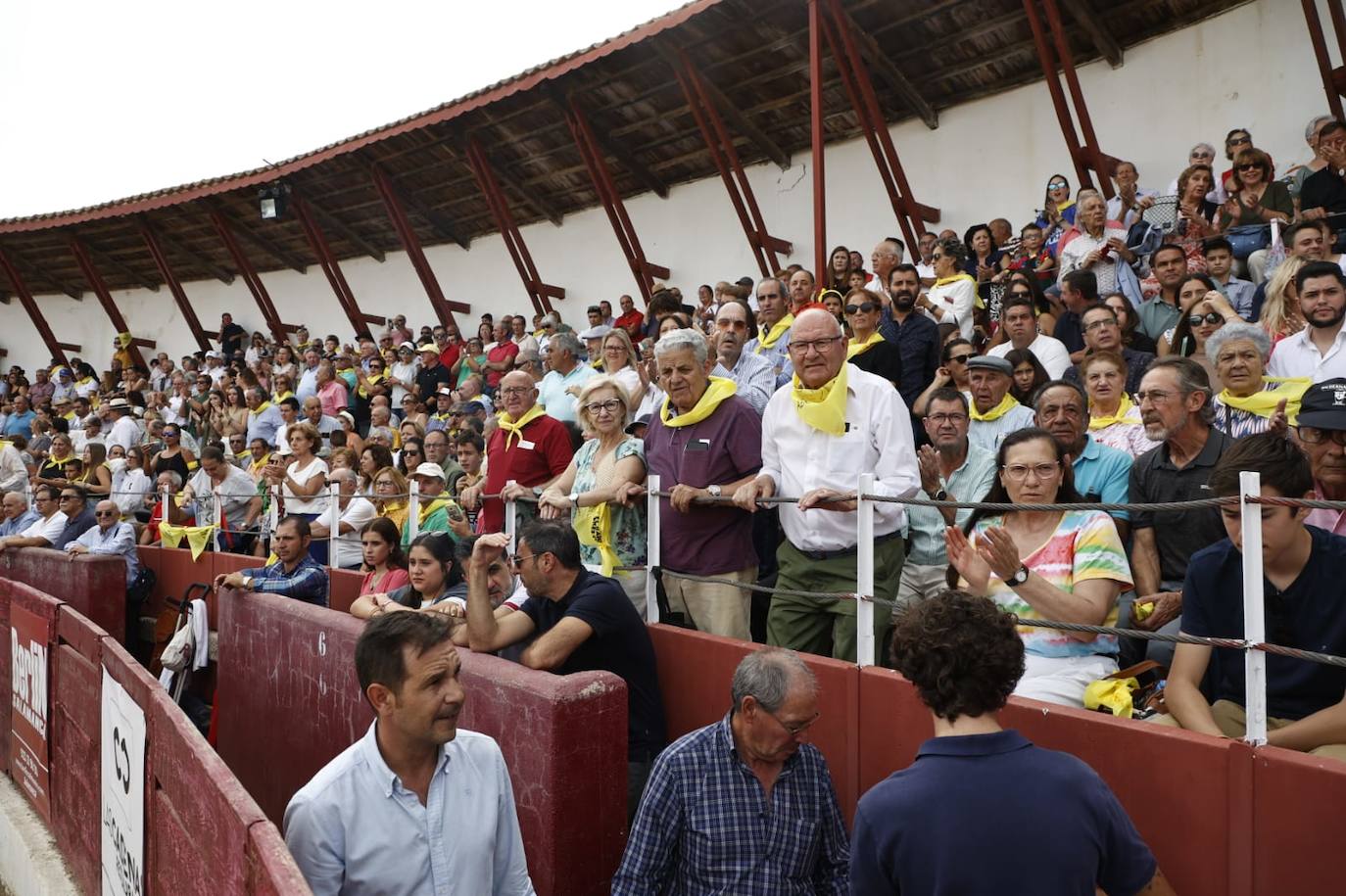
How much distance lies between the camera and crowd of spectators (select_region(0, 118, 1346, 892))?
11.1ft

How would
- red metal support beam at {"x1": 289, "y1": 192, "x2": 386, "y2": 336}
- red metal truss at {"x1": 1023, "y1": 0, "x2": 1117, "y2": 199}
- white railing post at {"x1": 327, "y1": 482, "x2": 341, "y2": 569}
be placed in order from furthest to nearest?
red metal support beam at {"x1": 289, "y1": 192, "x2": 386, "y2": 336} → red metal truss at {"x1": 1023, "y1": 0, "x2": 1117, "y2": 199} → white railing post at {"x1": 327, "y1": 482, "x2": 341, "y2": 569}

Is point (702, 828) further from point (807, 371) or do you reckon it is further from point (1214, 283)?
point (1214, 283)

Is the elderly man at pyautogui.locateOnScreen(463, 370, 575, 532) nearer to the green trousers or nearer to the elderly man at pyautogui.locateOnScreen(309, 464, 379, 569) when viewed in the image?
the green trousers

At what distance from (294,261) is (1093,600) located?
21.0 m

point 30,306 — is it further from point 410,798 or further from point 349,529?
point 410,798

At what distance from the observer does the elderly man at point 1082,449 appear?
169 inches

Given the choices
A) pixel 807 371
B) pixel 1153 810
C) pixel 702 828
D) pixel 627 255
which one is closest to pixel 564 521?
pixel 807 371

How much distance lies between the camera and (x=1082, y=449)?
14.7 ft

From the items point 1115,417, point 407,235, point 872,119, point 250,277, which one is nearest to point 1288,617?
point 1115,417

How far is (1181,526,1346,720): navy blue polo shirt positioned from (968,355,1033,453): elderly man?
2.22 meters

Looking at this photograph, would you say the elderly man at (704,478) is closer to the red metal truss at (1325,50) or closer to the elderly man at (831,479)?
the elderly man at (831,479)

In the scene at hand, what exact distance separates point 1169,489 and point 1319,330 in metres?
1.85

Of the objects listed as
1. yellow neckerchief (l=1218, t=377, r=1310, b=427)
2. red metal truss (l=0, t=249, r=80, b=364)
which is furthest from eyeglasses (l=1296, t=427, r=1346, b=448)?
red metal truss (l=0, t=249, r=80, b=364)

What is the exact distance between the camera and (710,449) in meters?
4.74
